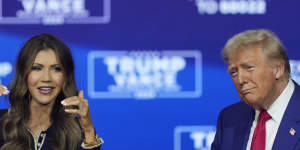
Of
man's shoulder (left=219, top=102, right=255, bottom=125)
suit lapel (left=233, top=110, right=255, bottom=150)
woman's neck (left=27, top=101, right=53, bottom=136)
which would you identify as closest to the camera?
suit lapel (left=233, top=110, right=255, bottom=150)

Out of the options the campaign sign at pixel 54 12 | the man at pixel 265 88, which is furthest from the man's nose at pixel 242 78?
the campaign sign at pixel 54 12

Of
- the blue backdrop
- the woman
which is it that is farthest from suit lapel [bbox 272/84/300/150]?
the blue backdrop

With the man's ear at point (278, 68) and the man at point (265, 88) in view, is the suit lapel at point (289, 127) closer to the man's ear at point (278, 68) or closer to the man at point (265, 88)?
the man at point (265, 88)

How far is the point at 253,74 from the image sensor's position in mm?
2309

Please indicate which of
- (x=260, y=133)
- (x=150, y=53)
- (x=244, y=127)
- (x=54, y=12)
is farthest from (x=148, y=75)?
(x=260, y=133)

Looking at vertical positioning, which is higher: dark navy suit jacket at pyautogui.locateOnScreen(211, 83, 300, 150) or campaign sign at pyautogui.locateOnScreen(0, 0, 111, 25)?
campaign sign at pyautogui.locateOnScreen(0, 0, 111, 25)

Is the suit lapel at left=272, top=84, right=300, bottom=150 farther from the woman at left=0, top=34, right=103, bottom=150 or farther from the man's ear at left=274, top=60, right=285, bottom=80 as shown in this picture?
the woman at left=0, top=34, right=103, bottom=150

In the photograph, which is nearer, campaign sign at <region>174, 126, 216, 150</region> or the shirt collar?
the shirt collar

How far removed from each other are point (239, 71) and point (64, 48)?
0.93m

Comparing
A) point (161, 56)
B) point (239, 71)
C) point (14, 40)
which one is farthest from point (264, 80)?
point (14, 40)

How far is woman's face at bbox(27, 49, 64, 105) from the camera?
2625mm

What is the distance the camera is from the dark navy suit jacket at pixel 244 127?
233 cm

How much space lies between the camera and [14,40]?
12.2 feet

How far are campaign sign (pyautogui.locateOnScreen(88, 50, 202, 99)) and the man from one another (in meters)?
1.22
